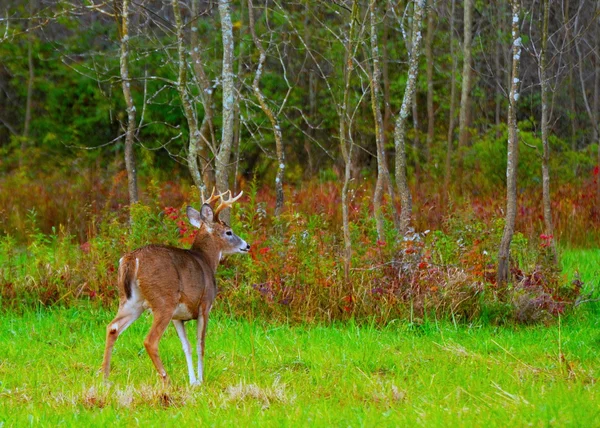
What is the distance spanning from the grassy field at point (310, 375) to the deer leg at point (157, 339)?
16 centimetres

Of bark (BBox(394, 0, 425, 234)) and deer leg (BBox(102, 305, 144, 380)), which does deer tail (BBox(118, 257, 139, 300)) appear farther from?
bark (BBox(394, 0, 425, 234))

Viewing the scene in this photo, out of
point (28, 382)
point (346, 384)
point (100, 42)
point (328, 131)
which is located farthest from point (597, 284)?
point (100, 42)

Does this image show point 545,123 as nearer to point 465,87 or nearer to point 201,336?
point 201,336

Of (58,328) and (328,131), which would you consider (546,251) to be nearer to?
(58,328)

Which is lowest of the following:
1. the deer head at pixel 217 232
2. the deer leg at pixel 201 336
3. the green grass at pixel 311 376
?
the green grass at pixel 311 376

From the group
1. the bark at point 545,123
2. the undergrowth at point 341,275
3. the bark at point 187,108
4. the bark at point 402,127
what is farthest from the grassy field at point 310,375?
the bark at point 402,127

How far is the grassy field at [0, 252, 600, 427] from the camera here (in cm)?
566

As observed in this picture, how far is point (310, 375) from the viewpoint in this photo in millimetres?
7109

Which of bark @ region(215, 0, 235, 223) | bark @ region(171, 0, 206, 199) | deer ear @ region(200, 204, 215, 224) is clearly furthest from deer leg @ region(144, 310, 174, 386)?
bark @ region(171, 0, 206, 199)

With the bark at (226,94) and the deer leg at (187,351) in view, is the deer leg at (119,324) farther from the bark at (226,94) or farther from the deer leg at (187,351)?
the bark at (226,94)

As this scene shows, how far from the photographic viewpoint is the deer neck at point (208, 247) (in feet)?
25.8

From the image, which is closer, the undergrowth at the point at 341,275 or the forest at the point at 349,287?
the forest at the point at 349,287

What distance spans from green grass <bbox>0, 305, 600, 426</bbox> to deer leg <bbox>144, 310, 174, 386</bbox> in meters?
0.17

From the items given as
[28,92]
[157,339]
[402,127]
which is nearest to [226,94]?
[402,127]
